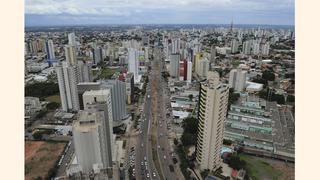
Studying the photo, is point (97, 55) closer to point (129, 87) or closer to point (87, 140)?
point (129, 87)

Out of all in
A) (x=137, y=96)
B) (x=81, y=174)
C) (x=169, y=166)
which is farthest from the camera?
(x=137, y=96)

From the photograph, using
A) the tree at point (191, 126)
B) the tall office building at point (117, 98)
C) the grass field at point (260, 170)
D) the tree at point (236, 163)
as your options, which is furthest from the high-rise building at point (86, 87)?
the grass field at point (260, 170)

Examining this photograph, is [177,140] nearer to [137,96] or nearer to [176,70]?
[137,96]

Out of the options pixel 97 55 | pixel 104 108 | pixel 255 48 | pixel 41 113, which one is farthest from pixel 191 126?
pixel 255 48

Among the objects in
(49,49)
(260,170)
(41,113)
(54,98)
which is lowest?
(260,170)

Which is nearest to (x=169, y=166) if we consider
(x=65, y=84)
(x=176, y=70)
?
(x=65, y=84)

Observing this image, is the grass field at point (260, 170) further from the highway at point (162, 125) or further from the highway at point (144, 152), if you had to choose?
the highway at point (144, 152)

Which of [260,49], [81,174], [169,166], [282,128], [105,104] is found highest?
[260,49]
